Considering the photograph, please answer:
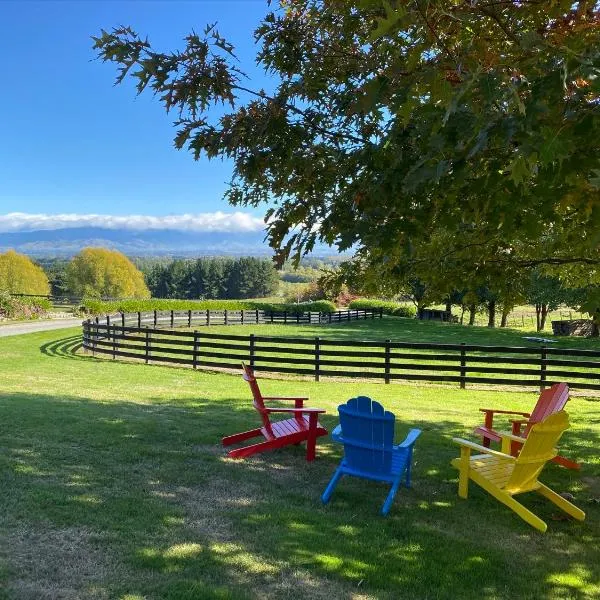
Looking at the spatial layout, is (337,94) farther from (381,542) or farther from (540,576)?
(540,576)

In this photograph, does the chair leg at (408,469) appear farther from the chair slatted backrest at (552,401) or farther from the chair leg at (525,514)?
the chair slatted backrest at (552,401)

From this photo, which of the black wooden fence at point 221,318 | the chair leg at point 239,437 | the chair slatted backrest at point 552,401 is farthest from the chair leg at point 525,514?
the black wooden fence at point 221,318

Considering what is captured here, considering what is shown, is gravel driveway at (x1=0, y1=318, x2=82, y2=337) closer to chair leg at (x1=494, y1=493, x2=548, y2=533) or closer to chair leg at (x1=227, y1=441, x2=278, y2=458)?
chair leg at (x1=227, y1=441, x2=278, y2=458)

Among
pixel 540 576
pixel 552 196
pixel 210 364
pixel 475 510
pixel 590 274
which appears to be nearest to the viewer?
pixel 552 196

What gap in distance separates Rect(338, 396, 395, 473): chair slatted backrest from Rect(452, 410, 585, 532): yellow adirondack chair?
74 centimetres

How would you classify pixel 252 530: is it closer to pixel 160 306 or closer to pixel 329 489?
pixel 329 489

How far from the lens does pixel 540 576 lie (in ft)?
12.2

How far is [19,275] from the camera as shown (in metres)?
96.2

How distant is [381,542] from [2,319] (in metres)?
34.6

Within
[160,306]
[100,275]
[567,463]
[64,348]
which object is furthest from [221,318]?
[100,275]

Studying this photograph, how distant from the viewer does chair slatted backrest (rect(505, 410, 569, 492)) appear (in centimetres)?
468

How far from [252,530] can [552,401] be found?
3.76 metres

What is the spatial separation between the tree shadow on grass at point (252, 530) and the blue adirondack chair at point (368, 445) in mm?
249

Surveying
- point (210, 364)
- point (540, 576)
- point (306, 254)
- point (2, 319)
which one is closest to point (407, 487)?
point (540, 576)
